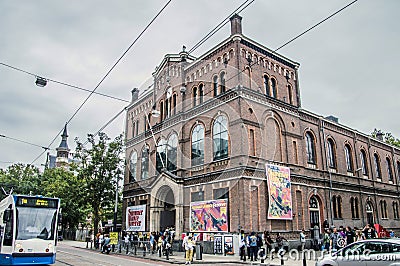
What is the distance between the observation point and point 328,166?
3003cm

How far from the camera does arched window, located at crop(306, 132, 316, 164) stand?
28797 mm

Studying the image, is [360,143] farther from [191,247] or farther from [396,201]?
[191,247]

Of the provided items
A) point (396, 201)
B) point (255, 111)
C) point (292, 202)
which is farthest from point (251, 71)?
point (396, 201)

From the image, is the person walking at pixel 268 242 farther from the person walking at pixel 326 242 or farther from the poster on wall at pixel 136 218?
the poster on wall at pixel 136 218

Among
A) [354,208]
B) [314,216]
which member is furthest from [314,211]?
[354,208]

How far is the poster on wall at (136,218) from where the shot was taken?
32.0 metres

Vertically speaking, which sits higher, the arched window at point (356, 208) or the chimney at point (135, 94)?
the chimney at point (135, 94)

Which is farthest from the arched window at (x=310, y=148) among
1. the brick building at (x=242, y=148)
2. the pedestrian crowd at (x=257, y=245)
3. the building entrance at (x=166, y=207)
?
the building entrance at (x=166, y=207)

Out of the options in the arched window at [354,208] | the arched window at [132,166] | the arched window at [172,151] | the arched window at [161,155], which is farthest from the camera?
the arched window at [132,166]

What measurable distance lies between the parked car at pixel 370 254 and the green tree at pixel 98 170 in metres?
25.4

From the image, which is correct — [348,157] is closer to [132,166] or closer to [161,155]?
[161,155]

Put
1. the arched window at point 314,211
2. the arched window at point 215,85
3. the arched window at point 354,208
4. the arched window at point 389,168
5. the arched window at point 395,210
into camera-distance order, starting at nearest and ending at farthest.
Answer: the arched window at point 215,85 → the arched window at point 314,211 → the arched window at point 354,208 → the arched window at point 395,210 → the arched window at point 389,168

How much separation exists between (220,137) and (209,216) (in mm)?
5786

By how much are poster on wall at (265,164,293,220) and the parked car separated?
11.8 m
